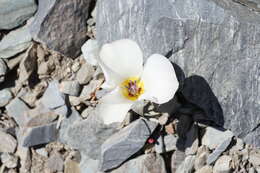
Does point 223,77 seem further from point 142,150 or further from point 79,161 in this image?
point 79,161

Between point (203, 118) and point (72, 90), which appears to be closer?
point (203, 118)

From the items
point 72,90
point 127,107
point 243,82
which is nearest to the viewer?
point 127,107

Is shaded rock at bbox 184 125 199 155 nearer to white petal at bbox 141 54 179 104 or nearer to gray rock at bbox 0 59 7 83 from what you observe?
white petal at bbox 141 54 179 104

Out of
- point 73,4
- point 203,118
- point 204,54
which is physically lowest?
point 203,118

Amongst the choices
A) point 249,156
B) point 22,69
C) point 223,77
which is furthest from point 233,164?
point 22,69

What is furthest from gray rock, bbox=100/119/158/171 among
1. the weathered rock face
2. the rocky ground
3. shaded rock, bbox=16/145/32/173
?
shaded rock, bbox=16/145/32/173

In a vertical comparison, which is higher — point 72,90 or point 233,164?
point 72,90
